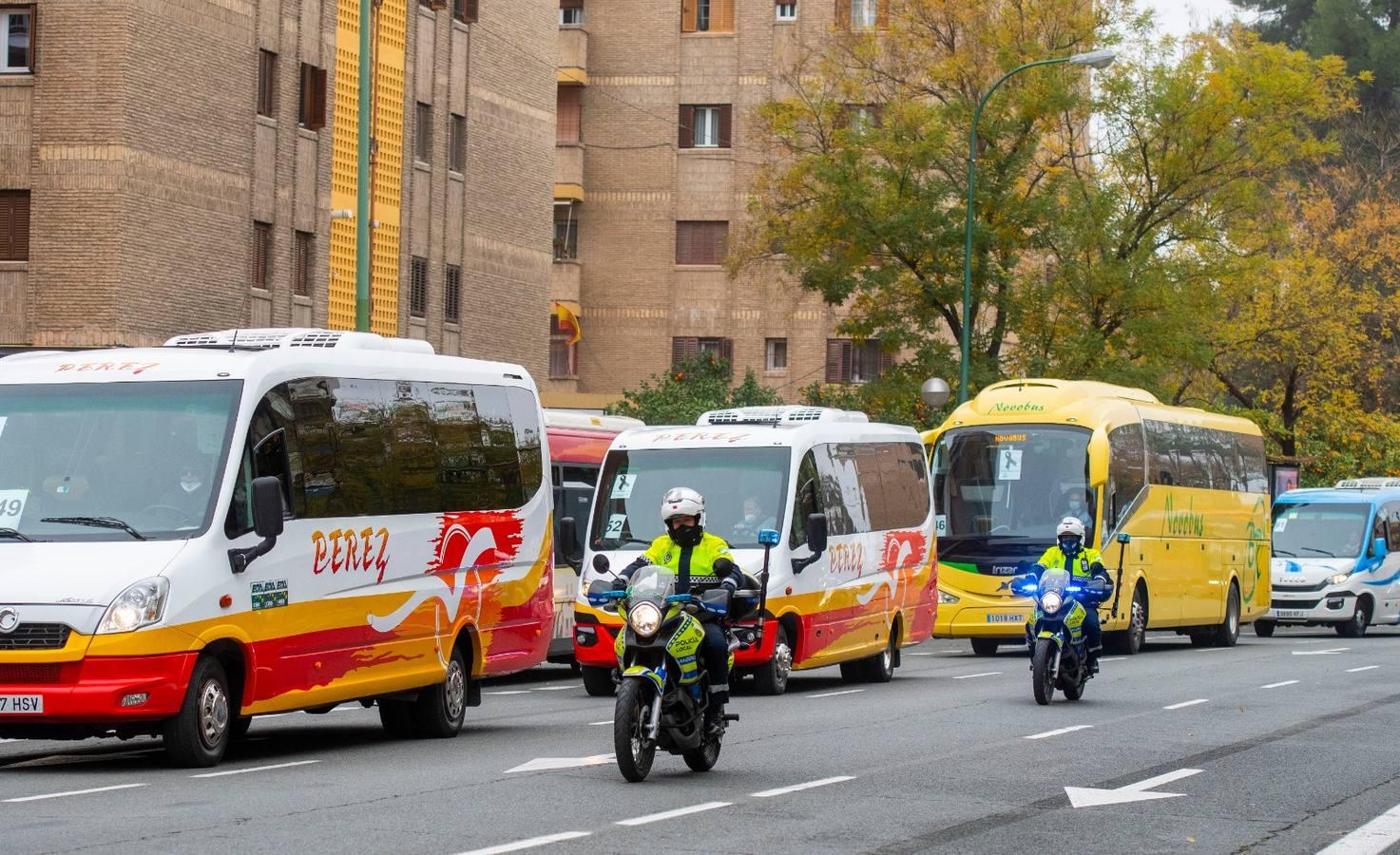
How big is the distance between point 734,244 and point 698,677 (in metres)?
31.7

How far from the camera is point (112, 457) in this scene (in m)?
13.8

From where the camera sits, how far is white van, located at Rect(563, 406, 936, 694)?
21.3 meters

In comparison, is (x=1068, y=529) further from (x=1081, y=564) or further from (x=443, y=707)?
(x=443, y=707)

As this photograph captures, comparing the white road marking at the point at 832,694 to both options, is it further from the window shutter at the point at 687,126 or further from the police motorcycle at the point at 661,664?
the window shutter at the point at 687,126

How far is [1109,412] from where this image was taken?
30.8 m

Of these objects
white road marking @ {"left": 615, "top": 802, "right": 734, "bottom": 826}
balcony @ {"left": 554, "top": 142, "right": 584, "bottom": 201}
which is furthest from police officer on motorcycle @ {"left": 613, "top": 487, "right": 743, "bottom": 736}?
balcony @ {"left": 554, "top": 142, "right": 584, "bottom": 201}

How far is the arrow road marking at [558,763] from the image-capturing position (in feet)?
44.5

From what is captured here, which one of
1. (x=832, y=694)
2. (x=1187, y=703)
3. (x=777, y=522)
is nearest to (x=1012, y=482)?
(x=832, y=694)

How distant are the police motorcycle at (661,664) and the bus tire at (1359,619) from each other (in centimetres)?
2895

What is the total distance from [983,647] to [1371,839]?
2226 cm

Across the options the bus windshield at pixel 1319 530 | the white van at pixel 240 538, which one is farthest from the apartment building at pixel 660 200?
the white van at pixel 240 538

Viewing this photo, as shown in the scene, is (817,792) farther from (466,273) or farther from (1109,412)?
(466,273)

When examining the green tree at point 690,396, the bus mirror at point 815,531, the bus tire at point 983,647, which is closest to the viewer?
the bus mirror at point 815,531

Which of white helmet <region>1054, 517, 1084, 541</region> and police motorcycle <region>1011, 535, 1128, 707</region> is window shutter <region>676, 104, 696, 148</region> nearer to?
white helmet <region>1054, 517, 1084, 541</region>
